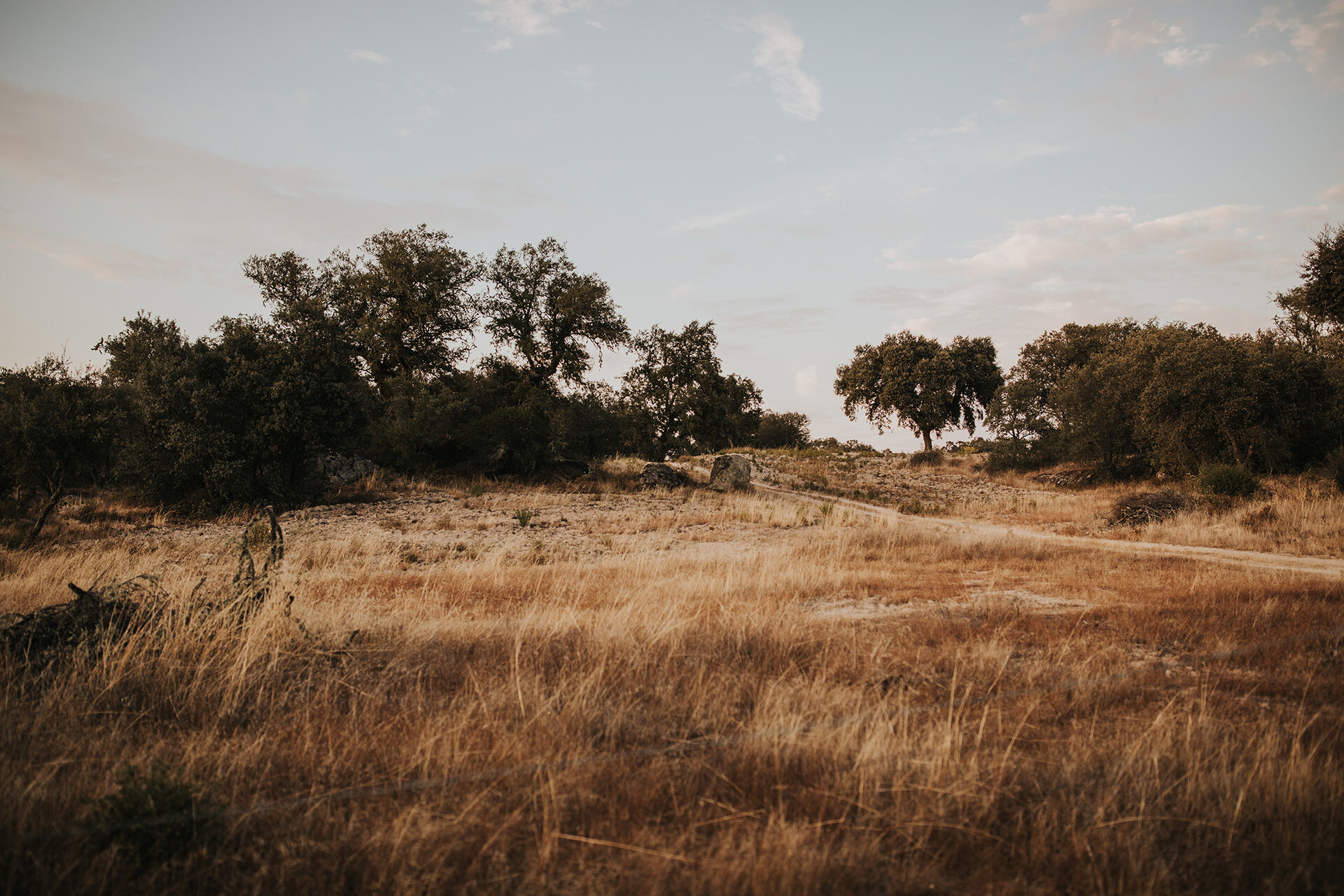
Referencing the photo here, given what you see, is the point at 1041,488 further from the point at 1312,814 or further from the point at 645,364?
the point at 1312,814

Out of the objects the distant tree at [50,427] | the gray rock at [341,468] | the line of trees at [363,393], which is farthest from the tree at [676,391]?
the distant tree at [50,427]

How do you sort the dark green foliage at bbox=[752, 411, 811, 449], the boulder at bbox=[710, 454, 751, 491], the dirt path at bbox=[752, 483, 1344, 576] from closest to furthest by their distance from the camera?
the dirt path at bbox=[752, 483, 1344, 576], the boulder at bbox=[710, 454, 751, 491], the dark green foliage at bbox=[752, 411, 811, 449]

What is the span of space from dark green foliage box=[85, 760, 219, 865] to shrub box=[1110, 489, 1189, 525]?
19.1m

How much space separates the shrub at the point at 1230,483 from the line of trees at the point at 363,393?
914 inches

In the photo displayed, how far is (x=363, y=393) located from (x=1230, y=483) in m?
26.0

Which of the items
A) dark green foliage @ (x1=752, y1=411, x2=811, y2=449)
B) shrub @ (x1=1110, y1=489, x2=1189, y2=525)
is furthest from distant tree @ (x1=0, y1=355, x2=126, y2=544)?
dark green foliage @ (x1=752, y1=411, x2=811, y2=449)

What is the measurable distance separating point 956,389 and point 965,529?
121 ft

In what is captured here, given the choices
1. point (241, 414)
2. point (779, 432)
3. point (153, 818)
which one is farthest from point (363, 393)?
→ point (779, 432)

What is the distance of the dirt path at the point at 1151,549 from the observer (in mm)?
9922

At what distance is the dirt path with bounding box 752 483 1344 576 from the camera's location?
992cm

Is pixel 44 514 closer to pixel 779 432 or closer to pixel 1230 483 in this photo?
pixel 1230 483

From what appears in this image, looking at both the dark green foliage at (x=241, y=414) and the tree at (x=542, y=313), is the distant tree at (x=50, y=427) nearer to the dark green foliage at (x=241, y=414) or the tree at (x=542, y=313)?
the dark green foliage at (x=241, y=414)

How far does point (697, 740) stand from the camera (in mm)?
3713

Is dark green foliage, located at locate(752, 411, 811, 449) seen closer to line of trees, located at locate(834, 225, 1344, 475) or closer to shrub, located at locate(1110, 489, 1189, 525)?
line of trees, located at locate(834, 225, 1344, 475)
